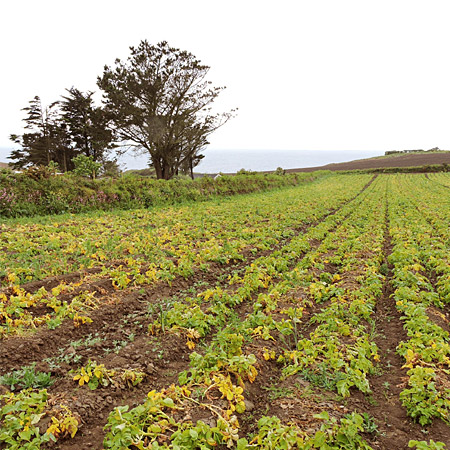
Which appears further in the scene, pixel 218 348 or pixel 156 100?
pixel 156 100

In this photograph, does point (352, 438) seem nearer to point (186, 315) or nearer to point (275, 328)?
point (275, 328)

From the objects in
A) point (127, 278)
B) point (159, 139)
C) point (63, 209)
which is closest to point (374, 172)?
point (159, 139)

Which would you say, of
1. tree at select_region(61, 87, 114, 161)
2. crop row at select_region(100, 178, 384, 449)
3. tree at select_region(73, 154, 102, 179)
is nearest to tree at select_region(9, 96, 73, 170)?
tree at select_region(61, 87, 114, 161)

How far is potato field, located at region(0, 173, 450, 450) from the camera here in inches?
115

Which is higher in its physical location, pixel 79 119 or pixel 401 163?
pixel 79 119

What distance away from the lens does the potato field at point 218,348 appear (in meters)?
2.93

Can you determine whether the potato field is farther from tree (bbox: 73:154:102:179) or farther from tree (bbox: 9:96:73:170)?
tree (bbox: 9:96:73:170)

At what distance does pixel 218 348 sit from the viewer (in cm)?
407

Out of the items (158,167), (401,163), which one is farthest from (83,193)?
(401,163)

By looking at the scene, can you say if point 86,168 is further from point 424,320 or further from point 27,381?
point 424,320

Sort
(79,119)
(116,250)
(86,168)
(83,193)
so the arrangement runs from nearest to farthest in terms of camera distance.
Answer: (116,250), (83,193), (86,168), (79,119)

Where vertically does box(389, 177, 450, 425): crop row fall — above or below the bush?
below

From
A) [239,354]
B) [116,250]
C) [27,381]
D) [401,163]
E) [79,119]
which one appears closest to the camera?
[27,381]

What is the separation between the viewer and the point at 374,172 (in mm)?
62031
